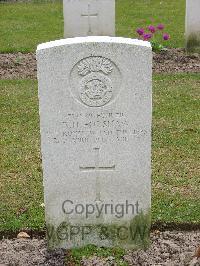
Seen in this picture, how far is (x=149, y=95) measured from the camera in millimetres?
4039

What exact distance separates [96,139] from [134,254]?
2.86ft

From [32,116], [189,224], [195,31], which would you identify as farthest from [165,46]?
[189,224]

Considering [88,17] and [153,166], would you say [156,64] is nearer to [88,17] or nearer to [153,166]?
[88,17]

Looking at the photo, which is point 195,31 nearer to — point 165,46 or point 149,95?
point 165,46

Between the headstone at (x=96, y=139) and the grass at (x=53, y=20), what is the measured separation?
6.89 m

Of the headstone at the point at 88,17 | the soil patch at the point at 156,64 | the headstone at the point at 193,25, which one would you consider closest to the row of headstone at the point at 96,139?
the soil patch at the point at 156,64

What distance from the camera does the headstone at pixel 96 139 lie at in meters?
3.98

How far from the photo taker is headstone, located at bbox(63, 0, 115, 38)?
33.8 ft

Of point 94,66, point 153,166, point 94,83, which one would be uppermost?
point 94,66

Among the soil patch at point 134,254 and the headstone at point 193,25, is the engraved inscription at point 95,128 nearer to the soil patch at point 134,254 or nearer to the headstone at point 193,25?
the soil patch at point 134,254

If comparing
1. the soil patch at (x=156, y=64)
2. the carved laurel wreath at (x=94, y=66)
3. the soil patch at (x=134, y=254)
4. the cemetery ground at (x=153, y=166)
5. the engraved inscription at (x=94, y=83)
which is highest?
the carved laurel wreath at (x=94, y=66)

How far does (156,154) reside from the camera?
6.26 metres

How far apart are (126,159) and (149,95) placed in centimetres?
47

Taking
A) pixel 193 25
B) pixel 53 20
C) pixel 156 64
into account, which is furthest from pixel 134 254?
pixel 53 20
